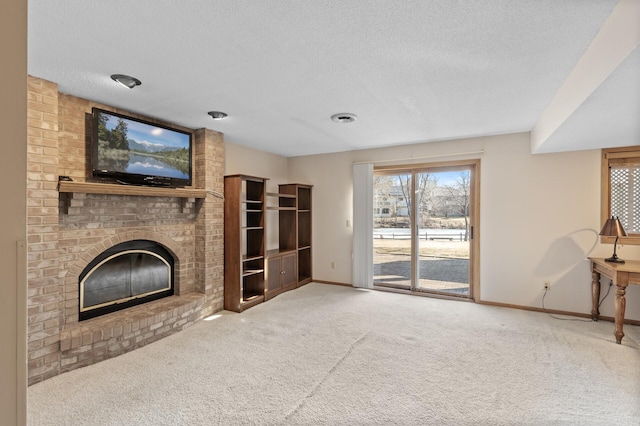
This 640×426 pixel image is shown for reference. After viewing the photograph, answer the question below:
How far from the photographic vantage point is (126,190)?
2.94m

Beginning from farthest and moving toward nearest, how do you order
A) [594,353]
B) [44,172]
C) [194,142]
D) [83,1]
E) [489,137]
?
[489,137] → [194,142] → [594,353] → [44,172] → [83,1]

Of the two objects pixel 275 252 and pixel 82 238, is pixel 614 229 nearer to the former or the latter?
pixel 275 252

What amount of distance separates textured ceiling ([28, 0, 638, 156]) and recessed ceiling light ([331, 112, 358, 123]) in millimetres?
102

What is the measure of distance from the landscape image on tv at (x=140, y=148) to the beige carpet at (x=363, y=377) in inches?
69.6

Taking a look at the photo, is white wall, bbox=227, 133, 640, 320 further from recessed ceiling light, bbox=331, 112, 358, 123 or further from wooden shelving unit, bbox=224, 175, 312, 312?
recessed ceiling light, bbox=331, 112, 358, 123

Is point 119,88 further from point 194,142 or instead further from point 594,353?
point 594,353

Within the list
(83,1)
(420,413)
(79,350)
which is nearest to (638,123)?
(420,413)

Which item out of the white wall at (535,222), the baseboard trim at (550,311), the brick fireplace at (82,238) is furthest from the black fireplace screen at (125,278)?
the baseboard trim at (550,311)

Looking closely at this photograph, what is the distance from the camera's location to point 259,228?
4.39m

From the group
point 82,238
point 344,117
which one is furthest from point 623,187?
point 82,238

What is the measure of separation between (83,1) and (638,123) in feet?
13.1

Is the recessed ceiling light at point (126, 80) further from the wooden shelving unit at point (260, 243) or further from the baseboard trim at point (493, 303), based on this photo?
the baseboard trim at point (493, 303)

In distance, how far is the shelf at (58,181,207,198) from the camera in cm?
254

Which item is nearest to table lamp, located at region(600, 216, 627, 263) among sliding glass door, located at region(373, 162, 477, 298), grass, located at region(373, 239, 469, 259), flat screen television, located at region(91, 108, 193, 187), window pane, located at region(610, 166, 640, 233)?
window pane, located at region(610, 166, 640, 233)
